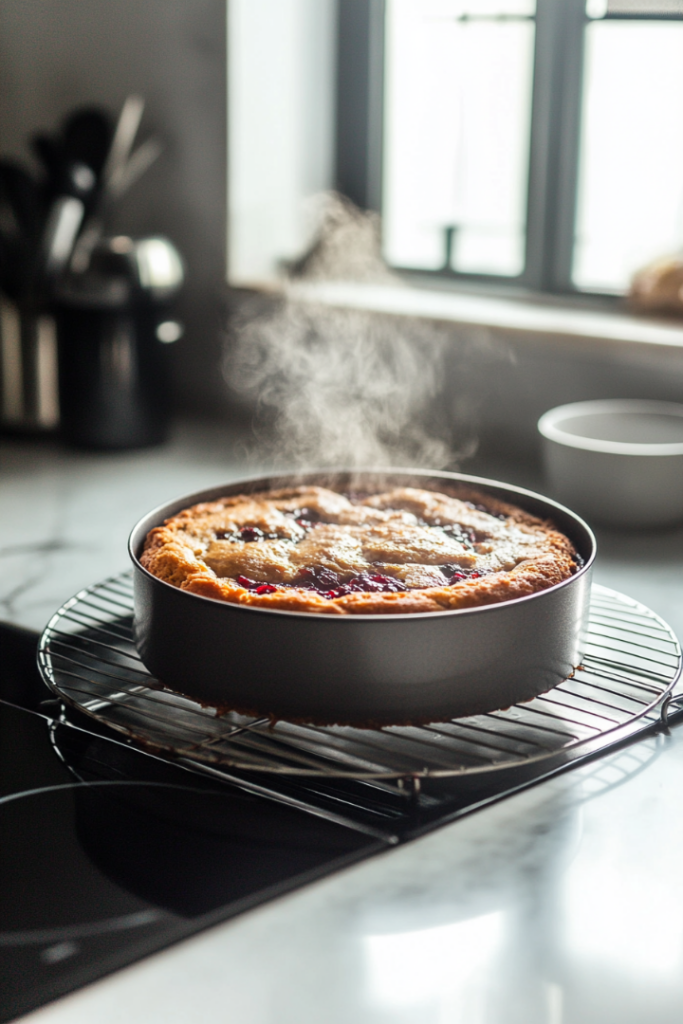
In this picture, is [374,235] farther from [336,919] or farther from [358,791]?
[336,919]

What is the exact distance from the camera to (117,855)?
81cm

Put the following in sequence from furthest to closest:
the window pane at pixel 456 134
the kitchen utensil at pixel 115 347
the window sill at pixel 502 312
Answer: the window pane at pixel 456 134, the kitchen utensil at pixel 115 347, the window sill at pixel 502 312

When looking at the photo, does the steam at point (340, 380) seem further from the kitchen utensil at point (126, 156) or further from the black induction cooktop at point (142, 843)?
the black induction cooktop at point (142, 843)

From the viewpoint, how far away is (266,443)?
194cm

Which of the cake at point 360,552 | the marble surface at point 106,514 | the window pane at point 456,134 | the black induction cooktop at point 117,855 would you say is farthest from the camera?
the window pane at point 456,134

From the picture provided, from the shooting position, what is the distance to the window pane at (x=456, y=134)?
192 centimetres

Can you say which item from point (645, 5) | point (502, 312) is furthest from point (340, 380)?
A: point (645, 5)

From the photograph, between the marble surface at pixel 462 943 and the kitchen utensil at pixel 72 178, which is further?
the kitchen utensil at pixel 72 178

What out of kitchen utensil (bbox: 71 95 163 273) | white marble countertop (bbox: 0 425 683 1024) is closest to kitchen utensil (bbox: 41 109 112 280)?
kitchen utensil (bbox: 71 95 163 273)

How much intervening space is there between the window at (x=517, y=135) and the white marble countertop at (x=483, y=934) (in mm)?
1243

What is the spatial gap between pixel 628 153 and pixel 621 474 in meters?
0.78

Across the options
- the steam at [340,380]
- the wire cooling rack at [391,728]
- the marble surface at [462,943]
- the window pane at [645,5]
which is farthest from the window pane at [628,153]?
the marble surface at [462,943]

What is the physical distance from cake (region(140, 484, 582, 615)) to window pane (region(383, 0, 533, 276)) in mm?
1003

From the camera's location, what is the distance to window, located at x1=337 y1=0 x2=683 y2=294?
180 centimetres
